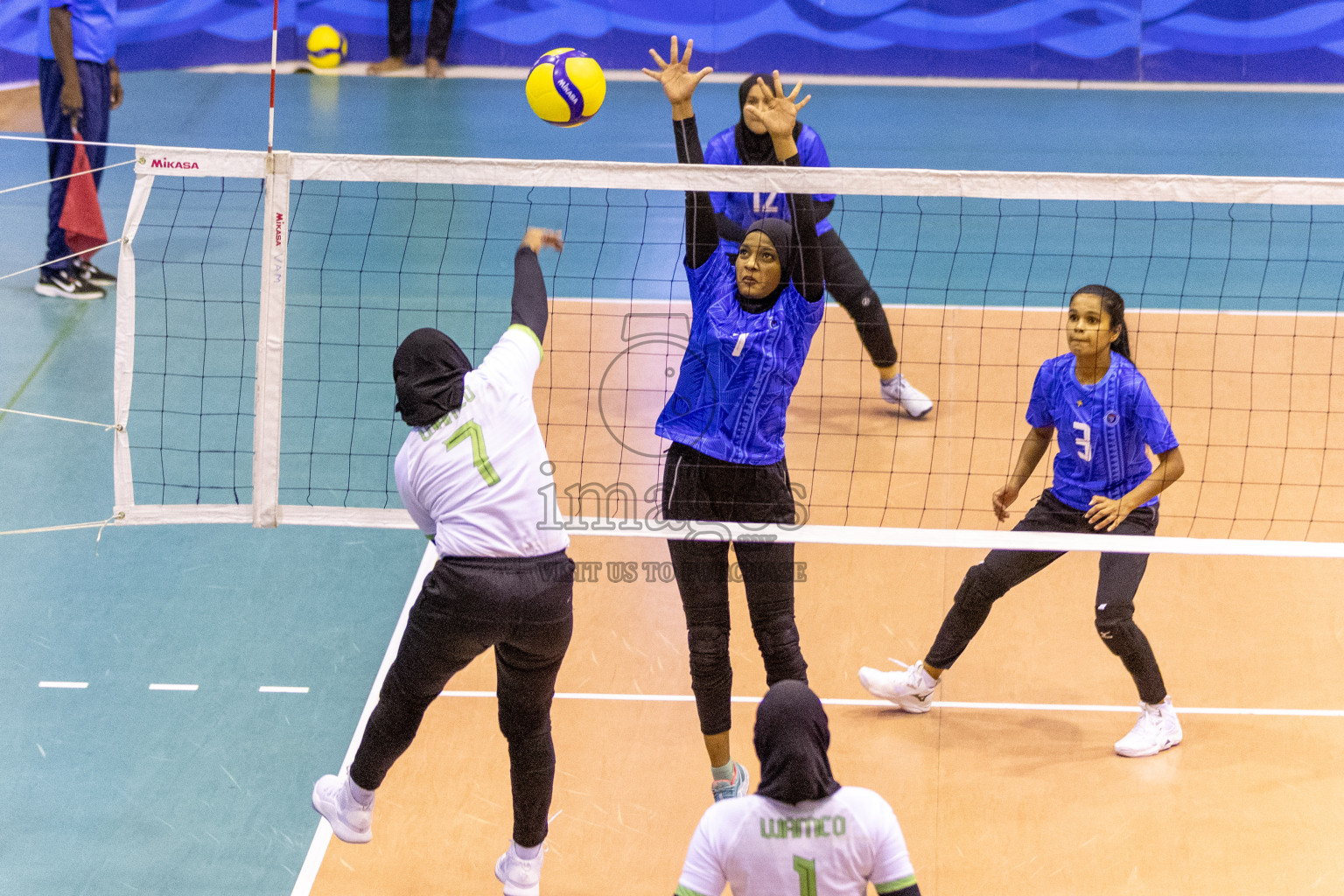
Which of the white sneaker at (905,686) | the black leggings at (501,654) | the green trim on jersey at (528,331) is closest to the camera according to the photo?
the black leggings at (501,654)

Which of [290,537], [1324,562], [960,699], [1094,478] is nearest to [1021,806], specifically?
[960,699]

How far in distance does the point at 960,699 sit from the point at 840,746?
622 mm

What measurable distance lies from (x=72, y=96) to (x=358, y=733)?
18.3 ft

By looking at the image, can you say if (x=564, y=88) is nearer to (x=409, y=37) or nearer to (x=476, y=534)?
(x=476, y=534)

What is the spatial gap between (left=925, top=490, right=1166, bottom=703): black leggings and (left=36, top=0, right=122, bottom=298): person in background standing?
6261mm

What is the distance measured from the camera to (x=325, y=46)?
49.0 ft

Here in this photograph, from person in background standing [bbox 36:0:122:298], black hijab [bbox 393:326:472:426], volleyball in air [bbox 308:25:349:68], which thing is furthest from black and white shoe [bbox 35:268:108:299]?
volleyball in air [bbox 308:25:349:68]

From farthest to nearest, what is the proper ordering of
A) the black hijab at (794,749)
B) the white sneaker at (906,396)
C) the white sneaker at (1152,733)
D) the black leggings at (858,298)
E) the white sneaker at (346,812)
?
the white sneaker at (906,396)
the black leggings at (858,298)
the white sneaker at (1152,733)
the white sneaker at (346,812)
the black hijab at (794,749)

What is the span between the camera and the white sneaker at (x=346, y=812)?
4020 millimetres

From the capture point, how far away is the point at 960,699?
16.8 feet

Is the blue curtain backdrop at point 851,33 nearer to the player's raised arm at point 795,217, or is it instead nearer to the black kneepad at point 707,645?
the player's raised arm at point 795,217

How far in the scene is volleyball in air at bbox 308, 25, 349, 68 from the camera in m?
14.9

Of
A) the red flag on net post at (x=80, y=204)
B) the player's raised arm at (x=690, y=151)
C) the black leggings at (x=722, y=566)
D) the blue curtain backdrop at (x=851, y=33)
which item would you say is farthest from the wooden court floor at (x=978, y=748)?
the blue curtain backdrop at (x=851, y=33)

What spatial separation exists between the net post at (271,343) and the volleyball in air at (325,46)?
1138cm
